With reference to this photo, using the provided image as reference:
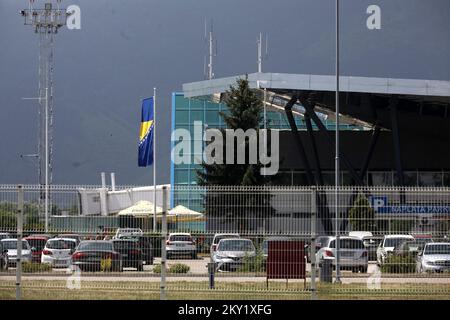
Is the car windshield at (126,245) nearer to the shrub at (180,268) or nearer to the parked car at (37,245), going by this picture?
the shrub at (180,268)

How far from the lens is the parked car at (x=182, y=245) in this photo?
24288 mm

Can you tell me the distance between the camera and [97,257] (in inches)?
880

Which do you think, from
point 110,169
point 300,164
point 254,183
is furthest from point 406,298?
point 110,169

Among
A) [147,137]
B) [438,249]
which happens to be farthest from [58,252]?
[147,137]

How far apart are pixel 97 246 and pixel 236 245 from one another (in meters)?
4.29

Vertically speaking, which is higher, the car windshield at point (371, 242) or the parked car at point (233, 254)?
the car windshield at point (371, 242)

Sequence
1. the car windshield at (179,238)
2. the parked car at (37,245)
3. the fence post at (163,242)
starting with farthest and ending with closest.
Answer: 1. the parked car at (37,245)
2. the car windshield at (179,238)
3. the fence post at (163,242)

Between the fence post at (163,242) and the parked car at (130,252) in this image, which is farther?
the parked car at (130,252)

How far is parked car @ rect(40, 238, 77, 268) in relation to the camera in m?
23.5

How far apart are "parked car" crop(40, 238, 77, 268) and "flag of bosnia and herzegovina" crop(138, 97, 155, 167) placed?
2342 centimetres

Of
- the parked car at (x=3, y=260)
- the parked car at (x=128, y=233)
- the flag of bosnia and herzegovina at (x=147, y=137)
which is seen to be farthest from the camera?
the flag of bosnia and herzegovina at (x=147, y=137)

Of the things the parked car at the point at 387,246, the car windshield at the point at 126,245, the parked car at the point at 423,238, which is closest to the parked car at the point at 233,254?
the car windshield at the point at 126,245

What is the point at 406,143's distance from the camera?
70.5 metres

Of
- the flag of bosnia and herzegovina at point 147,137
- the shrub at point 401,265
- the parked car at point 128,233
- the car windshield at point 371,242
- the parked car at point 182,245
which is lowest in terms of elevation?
the shrub at point 401,265
